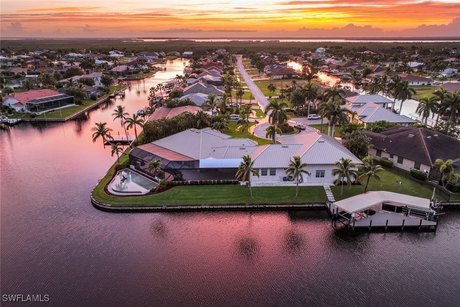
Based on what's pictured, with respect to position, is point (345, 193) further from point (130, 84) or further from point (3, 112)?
point (130, 84)

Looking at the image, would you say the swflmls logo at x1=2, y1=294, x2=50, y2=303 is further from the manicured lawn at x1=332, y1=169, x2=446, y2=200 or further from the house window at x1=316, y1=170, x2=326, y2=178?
the house window at x1=316, y1=170, x2=326, y2=178

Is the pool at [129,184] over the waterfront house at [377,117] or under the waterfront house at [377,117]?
under

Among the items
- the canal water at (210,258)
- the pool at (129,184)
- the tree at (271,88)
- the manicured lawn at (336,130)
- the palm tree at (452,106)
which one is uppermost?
the palm tree at (452,106)

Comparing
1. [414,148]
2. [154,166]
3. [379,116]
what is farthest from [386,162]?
[154,166]

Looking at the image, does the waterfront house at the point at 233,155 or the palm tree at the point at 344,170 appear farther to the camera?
the waterfront house at the point at 233,155

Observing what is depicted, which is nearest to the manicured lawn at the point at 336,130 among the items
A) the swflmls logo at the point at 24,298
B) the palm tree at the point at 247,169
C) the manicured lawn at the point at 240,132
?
the manicured lawn at the point at 240,132

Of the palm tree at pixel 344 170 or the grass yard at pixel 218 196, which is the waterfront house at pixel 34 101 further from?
the palm tree at pixel 344 170

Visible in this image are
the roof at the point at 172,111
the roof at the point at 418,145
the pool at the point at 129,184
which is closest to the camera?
the pool at the point at 129,184

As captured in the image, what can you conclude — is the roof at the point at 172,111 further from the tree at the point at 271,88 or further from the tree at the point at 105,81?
the tree at the point at 105,81

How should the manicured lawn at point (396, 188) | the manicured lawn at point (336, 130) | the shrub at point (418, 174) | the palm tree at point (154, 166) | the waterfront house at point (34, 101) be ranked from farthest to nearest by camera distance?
the waterfront house at point (34, 101) < the manicured lawn at point (336, 130) < the shrub at point (418, 174) < the palm tree at point (154, 166) < the manicured lawn at point (396, 188)
